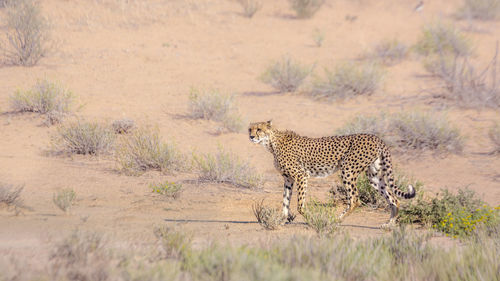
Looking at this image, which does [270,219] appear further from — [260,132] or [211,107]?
[211,107]

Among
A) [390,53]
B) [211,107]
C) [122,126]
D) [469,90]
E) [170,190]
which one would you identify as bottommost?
[170,190]

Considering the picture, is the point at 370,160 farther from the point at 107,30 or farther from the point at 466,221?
the point at 107,30

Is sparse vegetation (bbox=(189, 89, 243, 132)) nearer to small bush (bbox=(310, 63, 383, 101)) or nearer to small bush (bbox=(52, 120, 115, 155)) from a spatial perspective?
small bush (bbox=(52, 120, 115, 155))

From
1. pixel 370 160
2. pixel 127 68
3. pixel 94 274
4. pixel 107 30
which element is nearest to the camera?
pixel 94 274

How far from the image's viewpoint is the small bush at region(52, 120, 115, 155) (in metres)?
12.0

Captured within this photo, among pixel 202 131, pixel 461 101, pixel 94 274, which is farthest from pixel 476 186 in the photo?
pixel 94 274

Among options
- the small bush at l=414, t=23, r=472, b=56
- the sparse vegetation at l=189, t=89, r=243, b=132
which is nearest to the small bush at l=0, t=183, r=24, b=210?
the sparse vegetation at l=189, t=89, r=243, b=132

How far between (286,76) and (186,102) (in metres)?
3.46

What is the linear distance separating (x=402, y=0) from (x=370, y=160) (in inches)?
1017

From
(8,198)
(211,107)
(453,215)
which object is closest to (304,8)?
(211,107)

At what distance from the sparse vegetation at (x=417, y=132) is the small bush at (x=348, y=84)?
378 centimetres

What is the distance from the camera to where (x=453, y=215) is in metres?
7.46

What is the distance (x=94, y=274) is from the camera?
→ 449 cm

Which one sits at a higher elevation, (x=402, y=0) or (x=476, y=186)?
(x=402, y=0)
